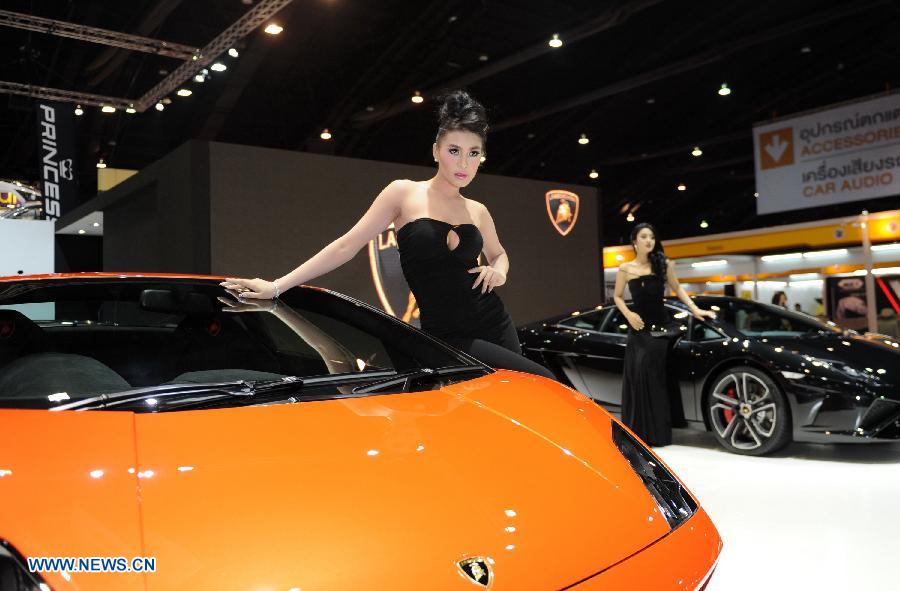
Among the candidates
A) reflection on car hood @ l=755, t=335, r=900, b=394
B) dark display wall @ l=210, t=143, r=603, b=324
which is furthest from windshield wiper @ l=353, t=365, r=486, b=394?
dark display wall @ l=210, t=143, r=603, b=324

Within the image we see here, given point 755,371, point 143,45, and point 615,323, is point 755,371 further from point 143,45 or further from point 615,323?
point 143,45

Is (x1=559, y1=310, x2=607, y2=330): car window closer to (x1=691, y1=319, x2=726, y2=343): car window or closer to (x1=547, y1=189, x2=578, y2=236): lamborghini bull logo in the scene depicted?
(x1=691, y1=319, x2=726, y2=343): car window

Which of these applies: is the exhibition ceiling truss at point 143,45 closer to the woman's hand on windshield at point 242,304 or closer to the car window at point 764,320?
the car window at point 764,320

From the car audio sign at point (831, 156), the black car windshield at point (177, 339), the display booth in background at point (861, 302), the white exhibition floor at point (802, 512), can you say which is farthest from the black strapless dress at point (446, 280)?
the display booth in background at point (861, 302)

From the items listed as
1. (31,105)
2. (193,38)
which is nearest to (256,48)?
(193,38)

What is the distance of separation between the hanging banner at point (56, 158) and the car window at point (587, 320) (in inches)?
374

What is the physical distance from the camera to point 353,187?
680cm

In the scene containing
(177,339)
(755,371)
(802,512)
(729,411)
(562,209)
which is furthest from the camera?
(562,209)

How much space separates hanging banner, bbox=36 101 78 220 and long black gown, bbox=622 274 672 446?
10218 mm

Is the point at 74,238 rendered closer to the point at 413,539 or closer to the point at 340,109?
the point at 340,109

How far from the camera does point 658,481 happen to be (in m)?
1.44

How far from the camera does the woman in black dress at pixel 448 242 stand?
2273mm

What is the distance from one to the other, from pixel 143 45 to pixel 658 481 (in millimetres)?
11867

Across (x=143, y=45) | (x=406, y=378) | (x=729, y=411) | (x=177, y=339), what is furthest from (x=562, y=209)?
(x=143, y=45)
